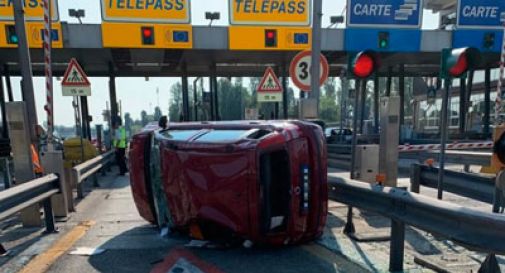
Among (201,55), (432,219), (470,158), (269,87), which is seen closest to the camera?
(432,219)

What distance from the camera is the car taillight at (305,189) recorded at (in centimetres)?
330

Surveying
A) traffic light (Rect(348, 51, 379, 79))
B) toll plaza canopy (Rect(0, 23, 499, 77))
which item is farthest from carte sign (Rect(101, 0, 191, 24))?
traffic light (Rect(348, 51, 379, 79))

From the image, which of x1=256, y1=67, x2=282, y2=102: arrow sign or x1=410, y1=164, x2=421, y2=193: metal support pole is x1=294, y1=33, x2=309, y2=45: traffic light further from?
x1=410, y1=164, x2=421, y2=193: metal support pole

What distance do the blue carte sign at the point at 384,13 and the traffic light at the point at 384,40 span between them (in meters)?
0.29

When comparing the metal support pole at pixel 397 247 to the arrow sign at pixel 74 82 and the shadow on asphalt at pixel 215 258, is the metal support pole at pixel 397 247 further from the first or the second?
the arrow sign at pixel 74 82

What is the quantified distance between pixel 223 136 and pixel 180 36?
7665mm

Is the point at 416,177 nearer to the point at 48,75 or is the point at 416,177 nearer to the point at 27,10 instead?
the point at 48,75

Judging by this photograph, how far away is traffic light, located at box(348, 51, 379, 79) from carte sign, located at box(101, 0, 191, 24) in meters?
7.29

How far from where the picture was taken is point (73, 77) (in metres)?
7.33

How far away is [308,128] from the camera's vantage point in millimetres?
3424

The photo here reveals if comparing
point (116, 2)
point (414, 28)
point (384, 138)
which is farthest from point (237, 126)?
point (414, 28)

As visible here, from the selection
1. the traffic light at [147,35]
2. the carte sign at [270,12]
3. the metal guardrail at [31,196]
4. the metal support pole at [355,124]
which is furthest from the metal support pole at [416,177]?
the traffic light at [147,35]

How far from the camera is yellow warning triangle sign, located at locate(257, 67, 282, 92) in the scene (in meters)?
8.90

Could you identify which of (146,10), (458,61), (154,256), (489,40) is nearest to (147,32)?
(146,10)
